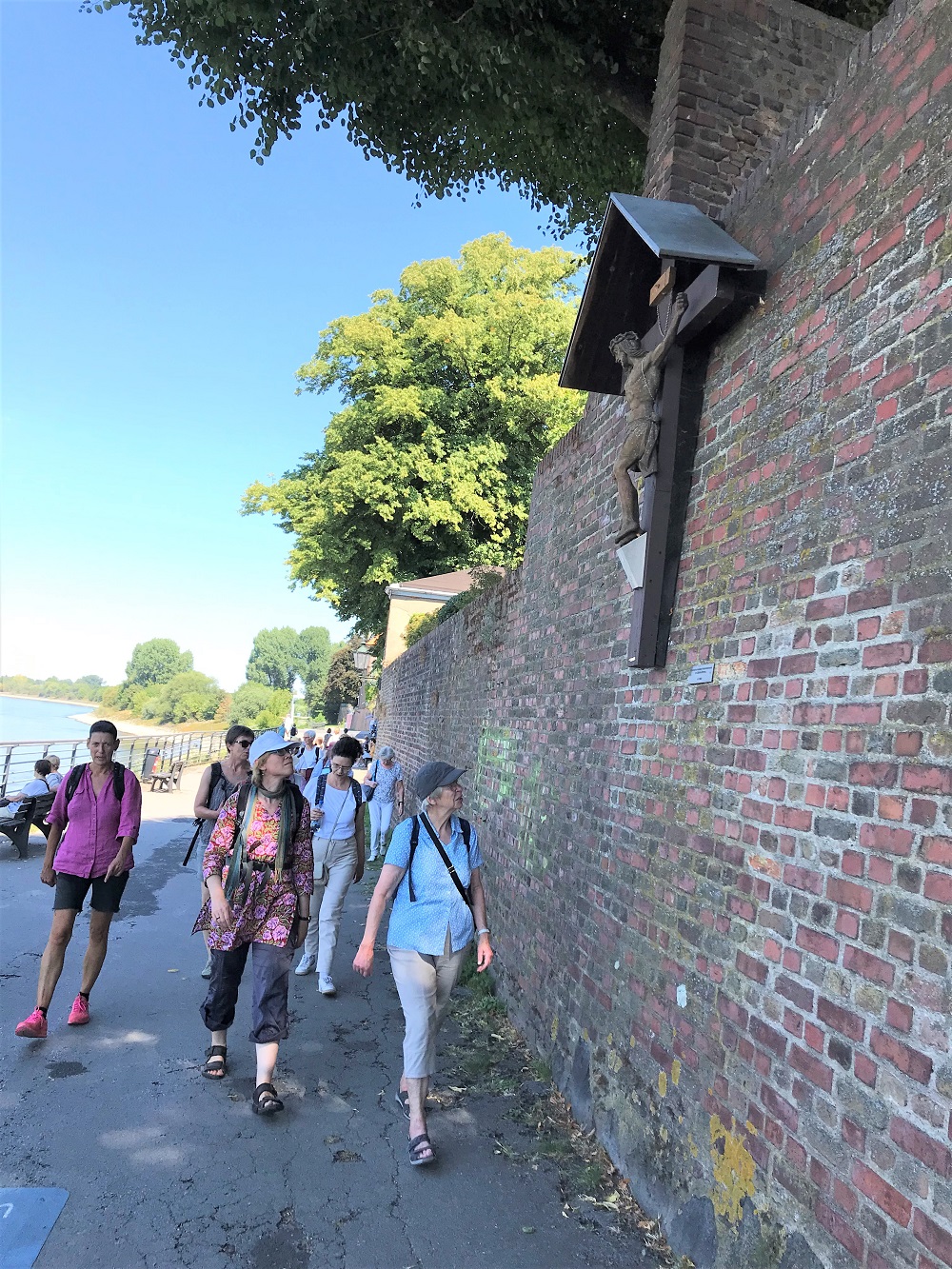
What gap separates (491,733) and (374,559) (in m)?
14.6

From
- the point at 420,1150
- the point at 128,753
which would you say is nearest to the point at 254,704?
the point at 128,753

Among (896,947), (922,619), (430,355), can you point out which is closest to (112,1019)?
(896,947)

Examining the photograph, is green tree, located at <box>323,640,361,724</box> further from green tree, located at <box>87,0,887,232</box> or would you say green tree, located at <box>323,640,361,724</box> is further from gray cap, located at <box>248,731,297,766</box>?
gray cap, located at <box>248,731,297,766</box>

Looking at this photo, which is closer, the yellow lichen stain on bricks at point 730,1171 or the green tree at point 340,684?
the yellow lichen stain on bricks at point 730,1171

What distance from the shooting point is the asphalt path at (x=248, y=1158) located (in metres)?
2.89

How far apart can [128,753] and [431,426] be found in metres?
13.5

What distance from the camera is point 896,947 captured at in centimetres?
204

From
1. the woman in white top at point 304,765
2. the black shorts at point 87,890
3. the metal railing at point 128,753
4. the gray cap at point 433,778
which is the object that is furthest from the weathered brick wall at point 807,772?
→ the woman in white top at point 304,765

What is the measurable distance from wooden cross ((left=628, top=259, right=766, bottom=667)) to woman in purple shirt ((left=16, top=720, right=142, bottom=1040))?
341 centimetres

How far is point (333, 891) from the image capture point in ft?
20.2

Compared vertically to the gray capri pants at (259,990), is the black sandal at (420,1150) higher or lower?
lower

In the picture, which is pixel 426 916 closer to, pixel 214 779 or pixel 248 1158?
pixel 248 1158

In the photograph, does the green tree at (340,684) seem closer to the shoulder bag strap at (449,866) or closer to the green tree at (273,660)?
the shoulder bag strap at (449,866)

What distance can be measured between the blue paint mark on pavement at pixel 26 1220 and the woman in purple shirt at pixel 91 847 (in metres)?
1.81
